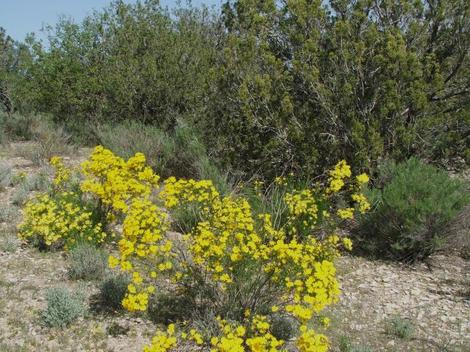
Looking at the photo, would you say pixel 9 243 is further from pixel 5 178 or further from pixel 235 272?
pixel 235 272

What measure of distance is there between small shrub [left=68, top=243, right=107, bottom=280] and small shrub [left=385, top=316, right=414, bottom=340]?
98.7 inches

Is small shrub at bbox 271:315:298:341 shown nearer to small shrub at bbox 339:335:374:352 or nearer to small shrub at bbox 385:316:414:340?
small shrub at bbox 339:335:374:352

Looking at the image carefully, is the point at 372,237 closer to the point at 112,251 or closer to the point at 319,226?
the point at 319,226

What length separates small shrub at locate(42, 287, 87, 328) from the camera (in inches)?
152

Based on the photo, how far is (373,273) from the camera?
5.25m

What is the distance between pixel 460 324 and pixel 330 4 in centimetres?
407

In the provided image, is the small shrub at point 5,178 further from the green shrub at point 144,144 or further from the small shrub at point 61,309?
the small shrub at point 61,309

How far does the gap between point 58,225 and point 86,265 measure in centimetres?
54

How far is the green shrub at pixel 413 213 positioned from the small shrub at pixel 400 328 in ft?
4.08

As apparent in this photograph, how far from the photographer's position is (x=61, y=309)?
3.91 m

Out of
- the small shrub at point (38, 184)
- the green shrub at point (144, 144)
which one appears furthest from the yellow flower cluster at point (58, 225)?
the green shrub at point (144, 144)

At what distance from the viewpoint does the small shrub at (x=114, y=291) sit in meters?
4.20

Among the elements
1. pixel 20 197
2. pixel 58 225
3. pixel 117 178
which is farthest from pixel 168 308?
pixel 20 197

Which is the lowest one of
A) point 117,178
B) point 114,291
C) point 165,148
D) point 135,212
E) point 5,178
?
point 114,291
